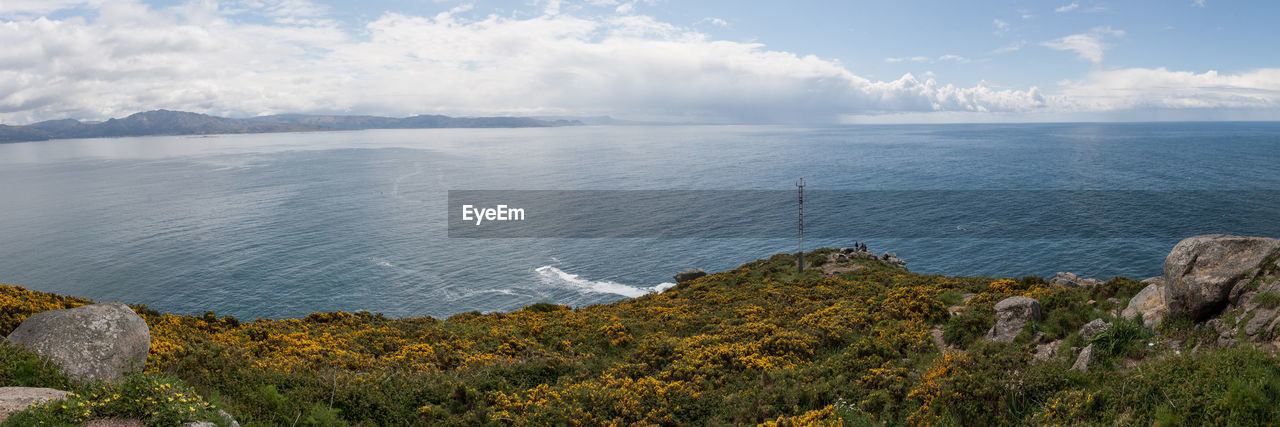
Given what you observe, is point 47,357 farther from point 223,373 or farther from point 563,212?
point 563,212

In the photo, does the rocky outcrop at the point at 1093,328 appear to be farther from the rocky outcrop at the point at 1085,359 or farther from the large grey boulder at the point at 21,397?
the large grey boulder at the point at 21,397

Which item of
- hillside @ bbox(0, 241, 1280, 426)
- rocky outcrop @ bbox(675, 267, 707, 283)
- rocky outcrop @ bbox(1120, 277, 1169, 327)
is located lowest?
rocky outcrop @ bbox(675, 267, 707, 283)

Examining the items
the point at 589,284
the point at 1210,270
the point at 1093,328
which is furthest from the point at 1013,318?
the point at 589,284

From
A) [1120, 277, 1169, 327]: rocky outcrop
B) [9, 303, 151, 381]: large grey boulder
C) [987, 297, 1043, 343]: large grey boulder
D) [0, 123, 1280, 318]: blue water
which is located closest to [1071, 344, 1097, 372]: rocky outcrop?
[1120, 277, 1169, 327]: rocky outcrop

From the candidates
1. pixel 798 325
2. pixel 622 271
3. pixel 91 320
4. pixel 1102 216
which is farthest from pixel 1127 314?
pixel 1102 216

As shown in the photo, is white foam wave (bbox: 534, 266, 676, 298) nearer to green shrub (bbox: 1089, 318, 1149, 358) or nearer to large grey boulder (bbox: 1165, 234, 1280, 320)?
green shrub (bbox: 1089, 318, 1149, 358)

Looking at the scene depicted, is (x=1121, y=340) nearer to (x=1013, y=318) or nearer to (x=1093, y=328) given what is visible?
(x=1093, y=328)
